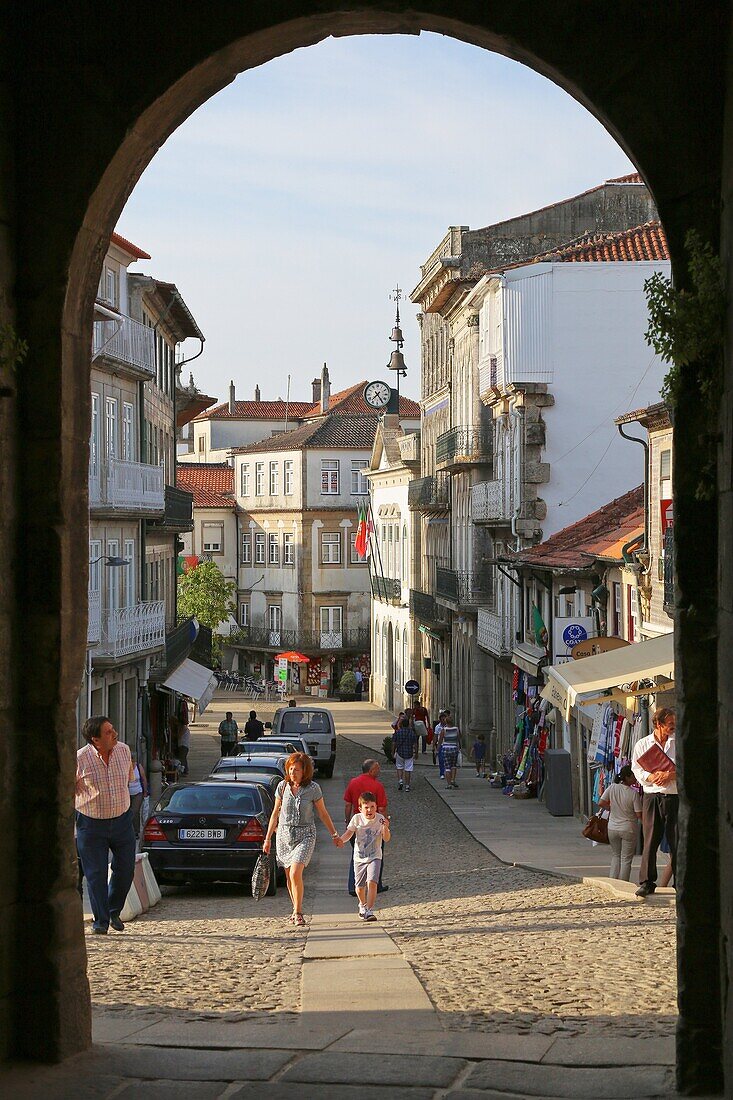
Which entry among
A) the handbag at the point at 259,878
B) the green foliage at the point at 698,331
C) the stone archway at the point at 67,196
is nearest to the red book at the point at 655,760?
the handbag at the point at 259,878

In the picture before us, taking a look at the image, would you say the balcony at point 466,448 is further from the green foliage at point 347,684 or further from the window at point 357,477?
the window at point 357,477

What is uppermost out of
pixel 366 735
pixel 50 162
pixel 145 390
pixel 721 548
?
pixel 145 390

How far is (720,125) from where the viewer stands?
6.00 m

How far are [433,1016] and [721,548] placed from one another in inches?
116

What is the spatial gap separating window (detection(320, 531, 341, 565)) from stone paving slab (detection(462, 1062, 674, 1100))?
224 feet

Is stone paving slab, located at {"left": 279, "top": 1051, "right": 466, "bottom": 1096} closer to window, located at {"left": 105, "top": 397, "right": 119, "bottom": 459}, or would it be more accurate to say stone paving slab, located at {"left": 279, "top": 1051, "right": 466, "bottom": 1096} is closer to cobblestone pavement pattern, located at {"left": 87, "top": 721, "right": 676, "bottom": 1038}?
cobblestone pavement pattern, located at {"left": 87, "top": 721, "right": 676, "bottom": 1038}

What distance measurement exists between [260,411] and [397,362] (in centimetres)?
2796

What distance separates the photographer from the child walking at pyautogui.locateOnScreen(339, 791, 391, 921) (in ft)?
42.1

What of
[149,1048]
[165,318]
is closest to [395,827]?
[149,1048]

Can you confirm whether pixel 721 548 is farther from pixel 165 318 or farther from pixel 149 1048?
pixel 165 318

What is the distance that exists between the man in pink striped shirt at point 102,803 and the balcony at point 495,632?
2549cm

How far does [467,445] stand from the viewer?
139 ft

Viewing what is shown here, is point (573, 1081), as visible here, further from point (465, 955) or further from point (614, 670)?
point (614, 670)

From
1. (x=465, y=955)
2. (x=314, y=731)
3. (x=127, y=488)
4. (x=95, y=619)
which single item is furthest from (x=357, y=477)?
(x=465, y=955)
